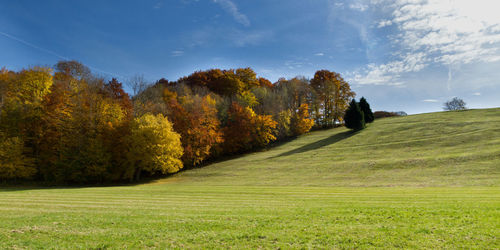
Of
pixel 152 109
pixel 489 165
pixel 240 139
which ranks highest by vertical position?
pixel 152 109

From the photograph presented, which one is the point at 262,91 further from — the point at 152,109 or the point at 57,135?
the point at 57,135

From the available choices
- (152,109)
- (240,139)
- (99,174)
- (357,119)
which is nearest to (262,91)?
(240,139)

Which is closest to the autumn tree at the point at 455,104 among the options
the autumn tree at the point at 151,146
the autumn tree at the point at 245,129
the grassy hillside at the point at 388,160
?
→ the grassy hillside at the point at 388,160

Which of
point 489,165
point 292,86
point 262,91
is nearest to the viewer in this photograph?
point 489,165

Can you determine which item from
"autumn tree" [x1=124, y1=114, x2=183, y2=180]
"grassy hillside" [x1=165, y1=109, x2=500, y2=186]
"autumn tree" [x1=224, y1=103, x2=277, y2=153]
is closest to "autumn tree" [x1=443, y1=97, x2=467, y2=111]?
"grassy hillside" [x1=165, y1=109, x2=500, y2=186]

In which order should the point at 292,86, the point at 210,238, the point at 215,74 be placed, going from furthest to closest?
1. the point at 215,74
2. the point at 292,86
3. the point at 210,238

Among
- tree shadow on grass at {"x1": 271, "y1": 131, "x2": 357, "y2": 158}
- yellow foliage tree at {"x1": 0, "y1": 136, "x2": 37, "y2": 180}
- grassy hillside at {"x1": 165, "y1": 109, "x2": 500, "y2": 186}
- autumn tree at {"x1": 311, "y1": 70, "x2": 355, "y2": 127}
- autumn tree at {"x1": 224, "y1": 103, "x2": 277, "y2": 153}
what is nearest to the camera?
grassy hillside at {"x1": 165, "y1": 109, "x2": 500, "y2": 186}

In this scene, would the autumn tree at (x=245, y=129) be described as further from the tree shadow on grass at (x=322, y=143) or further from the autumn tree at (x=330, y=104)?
the autumn tree at (x=330, y=104)

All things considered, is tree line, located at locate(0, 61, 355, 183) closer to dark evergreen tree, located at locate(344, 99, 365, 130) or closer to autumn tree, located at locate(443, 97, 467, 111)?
dark evergreen tree, located at locate(344, 99, 365, 130)

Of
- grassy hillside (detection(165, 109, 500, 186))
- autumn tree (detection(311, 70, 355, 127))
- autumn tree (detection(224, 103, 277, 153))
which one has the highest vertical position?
autumn tree (detection(311, 70, 355, 127))

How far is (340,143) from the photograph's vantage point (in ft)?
165

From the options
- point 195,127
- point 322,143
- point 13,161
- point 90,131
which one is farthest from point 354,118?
point 13,161

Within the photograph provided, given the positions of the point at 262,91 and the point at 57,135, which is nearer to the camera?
the point at 57,135

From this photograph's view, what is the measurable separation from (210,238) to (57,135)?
41.2m
